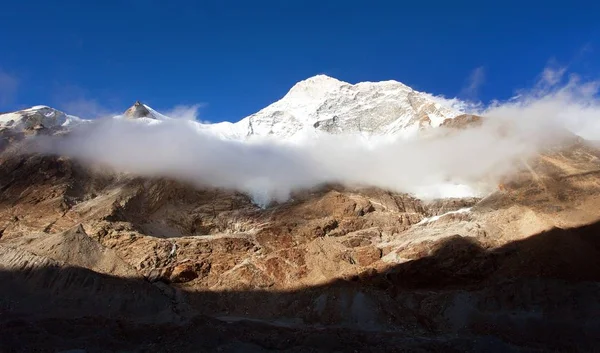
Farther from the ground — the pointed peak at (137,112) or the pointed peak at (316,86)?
the pointed peak at (316,86)

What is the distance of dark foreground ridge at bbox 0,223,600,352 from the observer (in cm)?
4466

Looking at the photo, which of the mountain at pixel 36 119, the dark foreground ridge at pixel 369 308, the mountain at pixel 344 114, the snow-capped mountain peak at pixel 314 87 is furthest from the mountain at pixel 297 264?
the snow-capped mountain peak at pixel 314 87

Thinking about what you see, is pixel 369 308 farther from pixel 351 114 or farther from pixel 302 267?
pixel 351 114

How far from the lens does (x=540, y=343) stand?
46.5 m

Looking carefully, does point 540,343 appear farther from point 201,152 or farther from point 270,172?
point 201,152

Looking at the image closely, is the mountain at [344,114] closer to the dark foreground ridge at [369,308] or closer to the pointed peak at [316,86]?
the pointed peak at [316,86]

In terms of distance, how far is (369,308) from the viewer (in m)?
54.2

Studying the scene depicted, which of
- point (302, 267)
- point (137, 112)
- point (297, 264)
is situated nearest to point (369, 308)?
point (302, 267)

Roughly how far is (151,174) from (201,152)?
1391cm

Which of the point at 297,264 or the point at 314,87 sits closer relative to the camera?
the point at 297,264

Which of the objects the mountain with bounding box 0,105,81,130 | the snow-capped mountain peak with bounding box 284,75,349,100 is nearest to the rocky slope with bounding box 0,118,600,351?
the mountain with bounding box 0,105,81,130

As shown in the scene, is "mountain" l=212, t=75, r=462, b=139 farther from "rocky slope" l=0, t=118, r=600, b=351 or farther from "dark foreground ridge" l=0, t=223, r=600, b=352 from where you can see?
"dark foreground ridge" l=0, t=223, r=600, b=352

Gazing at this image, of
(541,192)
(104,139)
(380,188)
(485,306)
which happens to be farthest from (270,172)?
(485,306)

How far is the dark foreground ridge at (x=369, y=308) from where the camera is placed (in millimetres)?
44656
